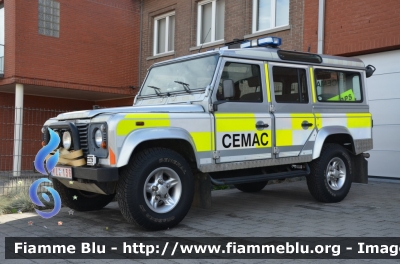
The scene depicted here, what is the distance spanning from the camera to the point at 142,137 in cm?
507

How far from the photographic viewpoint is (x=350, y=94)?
25.2ft

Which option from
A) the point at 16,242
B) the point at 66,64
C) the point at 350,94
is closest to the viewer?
the point at 16,242

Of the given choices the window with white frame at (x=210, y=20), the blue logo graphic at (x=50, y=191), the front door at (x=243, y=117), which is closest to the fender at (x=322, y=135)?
the front door at (x=243, y=117)

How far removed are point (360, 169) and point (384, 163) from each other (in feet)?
8.73

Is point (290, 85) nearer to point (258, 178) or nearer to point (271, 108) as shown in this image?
point (271, 108)

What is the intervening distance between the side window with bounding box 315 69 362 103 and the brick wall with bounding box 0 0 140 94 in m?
9.98

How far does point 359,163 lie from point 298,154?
63.8 inches

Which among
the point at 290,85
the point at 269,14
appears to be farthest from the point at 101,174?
the point at 269,14

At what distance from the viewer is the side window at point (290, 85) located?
6699 mm

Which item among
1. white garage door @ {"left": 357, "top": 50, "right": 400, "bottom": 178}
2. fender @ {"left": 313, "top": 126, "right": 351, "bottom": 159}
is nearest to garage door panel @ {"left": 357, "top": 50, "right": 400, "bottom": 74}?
white garage door @ {"left": 357, "top": 50, "right": 400, "bottom": 178}

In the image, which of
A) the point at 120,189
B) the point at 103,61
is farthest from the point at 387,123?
the point at 103,61

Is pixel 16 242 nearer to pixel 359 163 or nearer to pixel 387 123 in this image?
pixel 359 163

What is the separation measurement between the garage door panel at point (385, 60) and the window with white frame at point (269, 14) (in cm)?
280

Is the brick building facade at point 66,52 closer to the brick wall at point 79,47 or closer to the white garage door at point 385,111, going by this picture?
the brick wall at point 79,47
